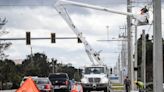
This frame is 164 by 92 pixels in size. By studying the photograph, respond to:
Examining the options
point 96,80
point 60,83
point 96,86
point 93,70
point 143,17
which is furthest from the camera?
point 60,83

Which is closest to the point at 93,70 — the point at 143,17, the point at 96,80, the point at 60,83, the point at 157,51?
the point at 96,80

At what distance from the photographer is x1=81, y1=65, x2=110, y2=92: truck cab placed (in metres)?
42.7

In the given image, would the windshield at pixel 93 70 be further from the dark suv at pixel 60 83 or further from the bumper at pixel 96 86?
the dark suv at pixel 60 83

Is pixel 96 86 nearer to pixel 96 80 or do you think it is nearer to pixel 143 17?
pixel 96 80

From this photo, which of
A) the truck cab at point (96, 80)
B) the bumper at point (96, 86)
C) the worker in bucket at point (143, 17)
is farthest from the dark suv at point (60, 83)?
the worker in bucket at point (143, 17)

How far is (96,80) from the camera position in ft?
140

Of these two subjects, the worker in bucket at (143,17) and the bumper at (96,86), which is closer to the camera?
the worker in bucket at (143,17)

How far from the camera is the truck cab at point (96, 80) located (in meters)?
42.7

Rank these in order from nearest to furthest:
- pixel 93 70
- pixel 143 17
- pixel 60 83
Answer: pixel 143 17
pixel 93 70
pixel 60 83

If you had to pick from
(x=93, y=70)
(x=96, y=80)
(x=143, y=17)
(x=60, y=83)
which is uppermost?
(x=143, y=17)

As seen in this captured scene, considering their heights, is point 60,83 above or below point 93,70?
below

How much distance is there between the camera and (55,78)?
4953cm

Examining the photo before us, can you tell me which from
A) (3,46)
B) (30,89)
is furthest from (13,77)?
(30,89)

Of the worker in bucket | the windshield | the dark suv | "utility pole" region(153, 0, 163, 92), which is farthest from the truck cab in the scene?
"utility pole" region(153, 0, 163, 92)
